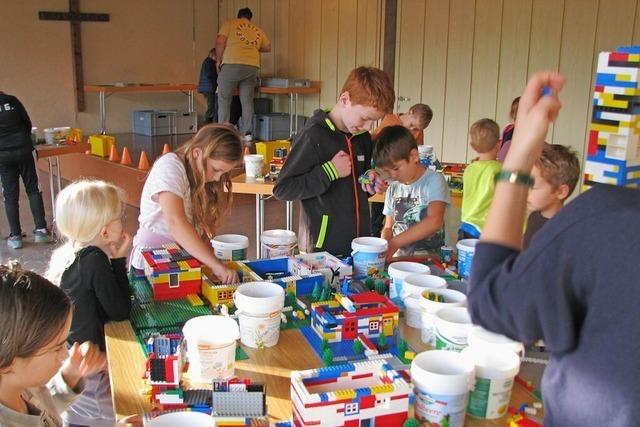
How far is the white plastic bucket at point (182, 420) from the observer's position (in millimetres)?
1212

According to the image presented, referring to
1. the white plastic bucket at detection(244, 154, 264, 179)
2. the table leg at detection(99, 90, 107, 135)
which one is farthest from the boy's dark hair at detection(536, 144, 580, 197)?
the table leg at detection(99, 90, 107, 135)

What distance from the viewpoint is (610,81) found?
1483mm

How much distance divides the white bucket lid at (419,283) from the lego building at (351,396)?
1.67 feet

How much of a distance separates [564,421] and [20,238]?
5.18m

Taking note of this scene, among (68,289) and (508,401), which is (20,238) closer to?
(68,289)

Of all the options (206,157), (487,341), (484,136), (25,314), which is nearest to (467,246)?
(487,341)

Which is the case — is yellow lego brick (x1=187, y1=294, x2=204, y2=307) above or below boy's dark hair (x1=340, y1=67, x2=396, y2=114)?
below

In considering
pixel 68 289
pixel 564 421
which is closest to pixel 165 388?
pixel 68 289

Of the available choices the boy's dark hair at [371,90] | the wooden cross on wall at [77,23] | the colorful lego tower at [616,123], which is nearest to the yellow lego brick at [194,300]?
the boy's dark hair at [371,90]

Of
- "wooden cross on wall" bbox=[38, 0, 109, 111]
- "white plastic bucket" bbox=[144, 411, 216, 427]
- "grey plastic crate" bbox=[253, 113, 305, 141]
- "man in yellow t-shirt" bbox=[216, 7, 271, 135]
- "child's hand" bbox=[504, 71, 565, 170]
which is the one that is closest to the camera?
"child's hand" bbox=[504, 71, 565, 170]

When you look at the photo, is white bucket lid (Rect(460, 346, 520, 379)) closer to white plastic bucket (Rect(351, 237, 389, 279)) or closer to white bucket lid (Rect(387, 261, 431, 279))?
white bucket lid (Rect(387, 261, 431, 279))

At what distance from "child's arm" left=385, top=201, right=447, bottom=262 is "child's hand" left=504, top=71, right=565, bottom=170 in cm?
140

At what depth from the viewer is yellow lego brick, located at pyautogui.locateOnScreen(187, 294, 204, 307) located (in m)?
1.99

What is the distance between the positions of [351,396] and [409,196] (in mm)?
1691
